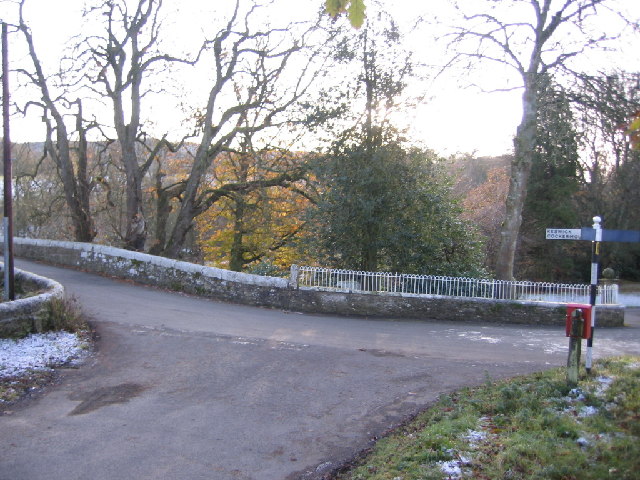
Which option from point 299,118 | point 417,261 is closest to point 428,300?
point 417,261

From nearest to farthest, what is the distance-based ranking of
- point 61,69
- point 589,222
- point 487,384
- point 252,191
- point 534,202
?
point 487,384
point 61,69
point 589,222
point 252,191
point 534,202

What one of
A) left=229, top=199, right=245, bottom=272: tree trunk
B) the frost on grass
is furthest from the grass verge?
left=229, top=199, right=245, bottom=272: tree trunk

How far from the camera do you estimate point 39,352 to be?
8.86m

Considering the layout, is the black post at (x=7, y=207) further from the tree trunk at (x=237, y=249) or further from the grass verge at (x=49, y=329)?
the tree trunk at (x=237, y=249)

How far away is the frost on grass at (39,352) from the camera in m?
8.11

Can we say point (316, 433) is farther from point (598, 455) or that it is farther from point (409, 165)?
point (409, 165)

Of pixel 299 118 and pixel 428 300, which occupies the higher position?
pixel 299 118

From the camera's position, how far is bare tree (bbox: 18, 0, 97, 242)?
20672 mm

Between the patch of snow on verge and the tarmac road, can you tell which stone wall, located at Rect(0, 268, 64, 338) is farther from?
the patch of snow on verge

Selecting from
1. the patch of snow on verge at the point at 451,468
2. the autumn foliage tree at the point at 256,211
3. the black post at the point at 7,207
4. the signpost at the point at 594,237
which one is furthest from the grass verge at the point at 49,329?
the autumn foliage tree at the point at 256,211

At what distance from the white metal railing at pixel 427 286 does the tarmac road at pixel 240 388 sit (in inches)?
55.6

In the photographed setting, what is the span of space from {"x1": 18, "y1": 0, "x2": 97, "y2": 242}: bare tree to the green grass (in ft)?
64.0

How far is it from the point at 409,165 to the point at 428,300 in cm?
431

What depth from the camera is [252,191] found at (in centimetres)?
2364
